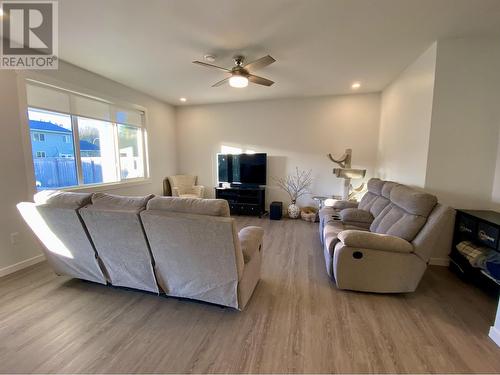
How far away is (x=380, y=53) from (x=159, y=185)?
4813mm

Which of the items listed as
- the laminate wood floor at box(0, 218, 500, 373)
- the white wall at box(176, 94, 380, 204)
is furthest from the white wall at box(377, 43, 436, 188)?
the laminate wood floor at box(0, 218, 500, 373)

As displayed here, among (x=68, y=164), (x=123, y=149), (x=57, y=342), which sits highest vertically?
(x=123, y=149)

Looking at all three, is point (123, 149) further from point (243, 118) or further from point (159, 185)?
point (243, 118)

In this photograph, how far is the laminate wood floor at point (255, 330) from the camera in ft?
4.65

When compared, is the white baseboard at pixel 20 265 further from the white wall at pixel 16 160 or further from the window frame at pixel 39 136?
the window frame at pixel 39 136

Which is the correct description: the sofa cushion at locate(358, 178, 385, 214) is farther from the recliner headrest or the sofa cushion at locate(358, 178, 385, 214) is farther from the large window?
the large window

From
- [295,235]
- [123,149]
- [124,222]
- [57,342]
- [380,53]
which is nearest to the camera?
[57,342]

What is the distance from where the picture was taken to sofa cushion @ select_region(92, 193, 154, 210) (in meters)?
1.80

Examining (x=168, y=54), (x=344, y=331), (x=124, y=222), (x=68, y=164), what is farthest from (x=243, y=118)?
(x=344, y=331)

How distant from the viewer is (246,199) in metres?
5.09

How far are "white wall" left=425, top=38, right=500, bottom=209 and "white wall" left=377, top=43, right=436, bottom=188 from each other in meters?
0.10

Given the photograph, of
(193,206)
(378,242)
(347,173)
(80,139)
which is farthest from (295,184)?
(80,139)

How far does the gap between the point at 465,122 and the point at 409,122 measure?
0.65 metres

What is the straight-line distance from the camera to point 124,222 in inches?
69.6
